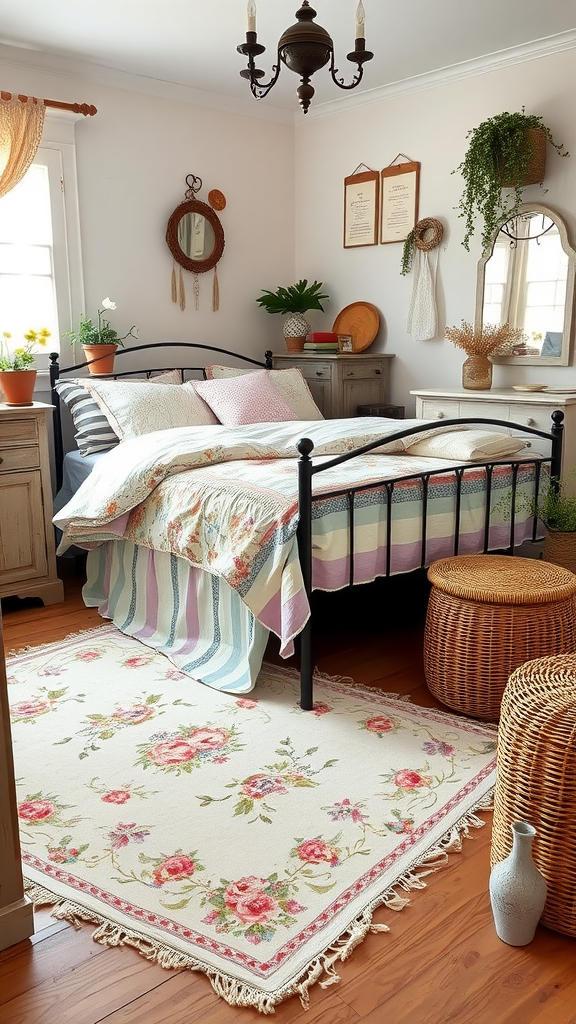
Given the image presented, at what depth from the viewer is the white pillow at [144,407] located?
3977 mm

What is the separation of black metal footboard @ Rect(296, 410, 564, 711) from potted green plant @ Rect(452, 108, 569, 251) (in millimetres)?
1272

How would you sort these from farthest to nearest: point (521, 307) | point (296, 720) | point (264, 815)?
point (521, 307)
point (296, 720)
point (264, 815)

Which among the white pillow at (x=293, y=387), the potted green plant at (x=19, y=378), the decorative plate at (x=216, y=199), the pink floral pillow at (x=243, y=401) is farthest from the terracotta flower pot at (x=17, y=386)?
the decorative plate at (x=216, y=199)

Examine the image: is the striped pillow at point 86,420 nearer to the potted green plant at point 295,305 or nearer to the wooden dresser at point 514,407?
the potted green plant at point 295,305

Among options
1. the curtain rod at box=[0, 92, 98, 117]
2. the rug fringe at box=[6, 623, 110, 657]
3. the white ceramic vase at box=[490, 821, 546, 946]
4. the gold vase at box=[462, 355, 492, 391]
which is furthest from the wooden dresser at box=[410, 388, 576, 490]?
the white ceramic vase at box=[490, 821, 546, 946]

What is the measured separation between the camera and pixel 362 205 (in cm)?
510

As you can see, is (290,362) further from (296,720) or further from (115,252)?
(296,720)

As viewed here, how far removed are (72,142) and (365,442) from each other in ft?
7.75

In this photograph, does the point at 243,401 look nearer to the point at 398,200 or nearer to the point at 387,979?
the point at 398,200

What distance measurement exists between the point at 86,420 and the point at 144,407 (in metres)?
0.29

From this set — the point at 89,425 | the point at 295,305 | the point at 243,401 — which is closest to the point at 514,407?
the point at 243,401

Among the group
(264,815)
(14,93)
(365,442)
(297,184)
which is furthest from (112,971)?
(297,184)

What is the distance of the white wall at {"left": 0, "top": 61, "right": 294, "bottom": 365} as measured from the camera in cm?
447

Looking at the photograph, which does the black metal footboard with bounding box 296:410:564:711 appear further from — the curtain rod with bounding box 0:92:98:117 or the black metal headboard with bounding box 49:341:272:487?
the curtain rod with bounding box 0:92:98:117
